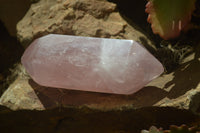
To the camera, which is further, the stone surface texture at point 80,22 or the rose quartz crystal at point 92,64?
the stone surface texture at point 80,22

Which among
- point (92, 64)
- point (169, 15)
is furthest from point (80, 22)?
point (169, 15)

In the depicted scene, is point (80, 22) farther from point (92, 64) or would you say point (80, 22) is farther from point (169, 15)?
point (169, 15)

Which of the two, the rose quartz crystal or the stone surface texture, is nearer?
the rose quartz crystal

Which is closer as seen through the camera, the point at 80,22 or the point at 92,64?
the point at 92,64

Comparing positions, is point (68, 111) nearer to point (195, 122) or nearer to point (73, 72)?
point (73, 72)
